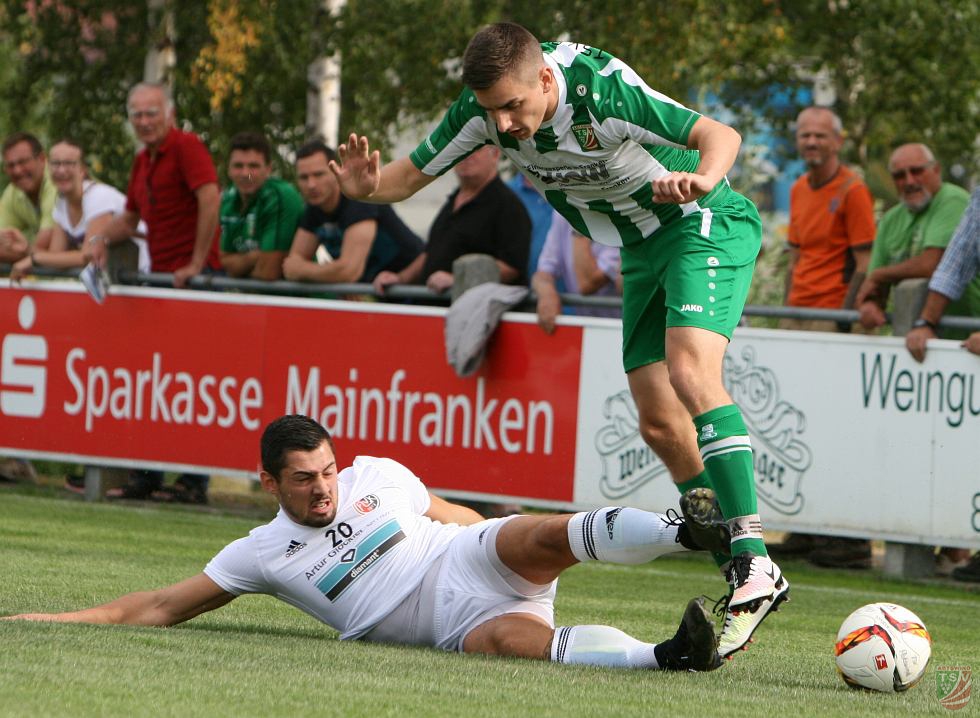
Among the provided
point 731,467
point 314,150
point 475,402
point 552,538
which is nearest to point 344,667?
point 552,538

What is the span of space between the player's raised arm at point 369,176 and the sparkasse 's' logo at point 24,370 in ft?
20.6

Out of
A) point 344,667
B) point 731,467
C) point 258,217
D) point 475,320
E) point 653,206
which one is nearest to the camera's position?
point 344,667

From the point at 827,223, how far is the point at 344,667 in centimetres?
657

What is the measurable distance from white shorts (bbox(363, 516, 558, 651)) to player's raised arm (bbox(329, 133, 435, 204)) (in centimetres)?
154

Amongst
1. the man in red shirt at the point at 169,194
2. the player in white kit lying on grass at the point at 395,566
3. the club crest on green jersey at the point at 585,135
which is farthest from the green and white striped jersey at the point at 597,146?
the man in red shirt at the point at 169,194

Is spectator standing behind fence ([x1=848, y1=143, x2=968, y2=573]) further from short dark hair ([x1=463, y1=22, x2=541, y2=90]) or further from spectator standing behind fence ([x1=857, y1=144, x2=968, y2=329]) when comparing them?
short dark hair ([x1=463, y1=22, x2=541, y2=90])

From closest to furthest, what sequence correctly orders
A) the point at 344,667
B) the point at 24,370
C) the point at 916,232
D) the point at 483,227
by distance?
the point at 344,667, the point at 916,232, the point at 483,227, the point at 24,370

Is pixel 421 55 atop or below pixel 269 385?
atop

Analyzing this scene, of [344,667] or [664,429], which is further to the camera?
[664,429]

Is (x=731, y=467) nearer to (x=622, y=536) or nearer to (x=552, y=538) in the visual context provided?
(x=622, y=536)

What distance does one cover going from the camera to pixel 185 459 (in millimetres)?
12445

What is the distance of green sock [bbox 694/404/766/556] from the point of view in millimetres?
6309

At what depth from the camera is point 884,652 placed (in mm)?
5871

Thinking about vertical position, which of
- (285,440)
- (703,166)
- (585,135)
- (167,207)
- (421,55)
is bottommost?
A: (285,440)
